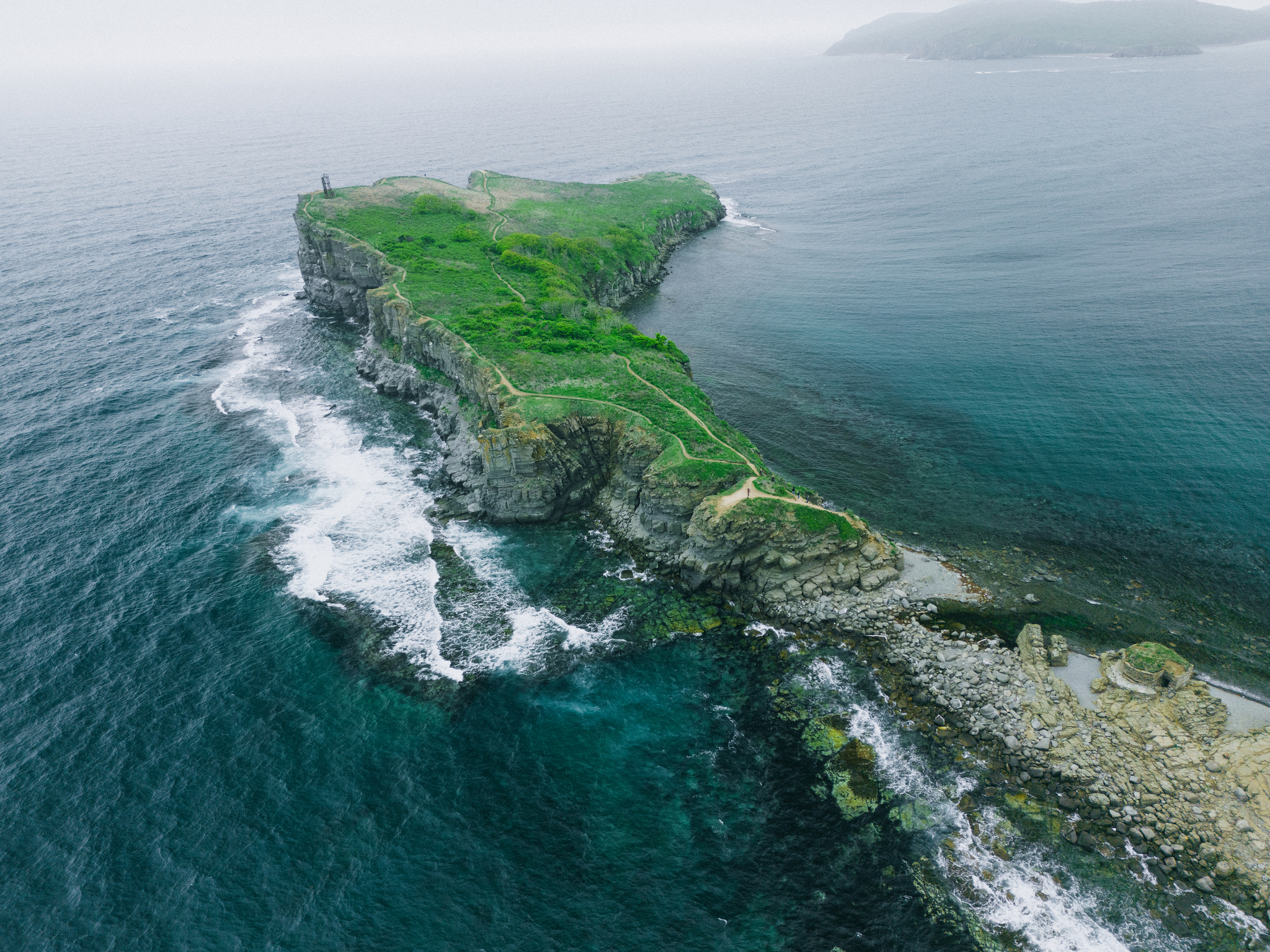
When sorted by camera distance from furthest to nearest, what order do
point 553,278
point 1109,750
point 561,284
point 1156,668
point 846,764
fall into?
point 553,278 → point 561,284 → point 1156,668 → point 1109,750 → point 846,764

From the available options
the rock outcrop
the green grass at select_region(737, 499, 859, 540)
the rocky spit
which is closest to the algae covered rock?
the rock outcrop

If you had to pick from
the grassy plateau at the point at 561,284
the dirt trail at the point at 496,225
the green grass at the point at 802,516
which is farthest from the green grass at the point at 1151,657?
the dirt trail at the point at 496,225

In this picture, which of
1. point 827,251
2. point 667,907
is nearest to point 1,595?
point 667,907

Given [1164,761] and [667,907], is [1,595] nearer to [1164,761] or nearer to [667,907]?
[667,907]

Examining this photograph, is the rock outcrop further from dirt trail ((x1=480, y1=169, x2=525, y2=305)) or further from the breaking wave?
dirt trail ((x1=480, y1=169, x2=525, y2=305))

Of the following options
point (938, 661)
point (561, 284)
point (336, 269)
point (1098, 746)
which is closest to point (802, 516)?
point (938, 661)

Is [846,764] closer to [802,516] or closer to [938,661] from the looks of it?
[938,661]

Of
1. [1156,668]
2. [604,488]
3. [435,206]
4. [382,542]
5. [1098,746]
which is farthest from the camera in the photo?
[435,206]
